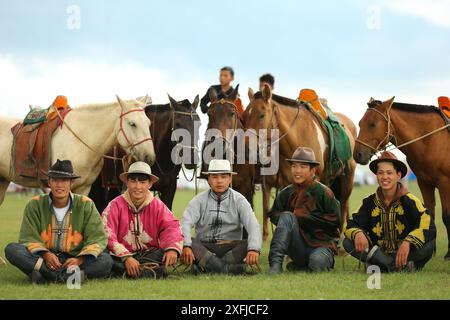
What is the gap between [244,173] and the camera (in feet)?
29.9

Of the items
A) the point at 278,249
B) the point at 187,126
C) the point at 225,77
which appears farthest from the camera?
the point at 225,77

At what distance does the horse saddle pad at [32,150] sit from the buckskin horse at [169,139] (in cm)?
Answer: 100

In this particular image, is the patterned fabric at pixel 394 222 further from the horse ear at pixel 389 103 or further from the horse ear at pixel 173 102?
the horse ear at pixel 173 102

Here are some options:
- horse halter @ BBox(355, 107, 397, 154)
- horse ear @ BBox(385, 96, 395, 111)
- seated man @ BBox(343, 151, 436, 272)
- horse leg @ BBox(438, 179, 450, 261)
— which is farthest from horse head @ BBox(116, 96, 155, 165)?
horse leg @ BBox(438, 179, 450, 261)

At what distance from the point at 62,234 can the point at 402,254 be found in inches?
131

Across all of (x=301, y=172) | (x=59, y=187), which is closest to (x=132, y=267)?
(x=59, y=187)

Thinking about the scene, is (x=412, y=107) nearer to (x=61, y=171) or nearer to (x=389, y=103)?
(x=389, y=103)

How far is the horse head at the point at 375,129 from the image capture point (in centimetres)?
838

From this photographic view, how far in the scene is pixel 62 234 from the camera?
6.30 m

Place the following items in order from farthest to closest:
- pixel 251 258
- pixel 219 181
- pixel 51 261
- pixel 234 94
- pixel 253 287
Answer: pixel 234 94 → pixel 219 181 → pixel 251 258 → pixel 51 261 → pixel 253 287

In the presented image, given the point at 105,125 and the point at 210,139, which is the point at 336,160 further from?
the point at 105,125

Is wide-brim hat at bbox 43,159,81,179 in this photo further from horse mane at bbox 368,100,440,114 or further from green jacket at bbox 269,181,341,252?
horse mane at bbox 368,100,440,114

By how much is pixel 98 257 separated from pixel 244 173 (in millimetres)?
3278

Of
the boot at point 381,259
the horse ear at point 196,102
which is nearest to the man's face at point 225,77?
the horse ear at point 196,102
